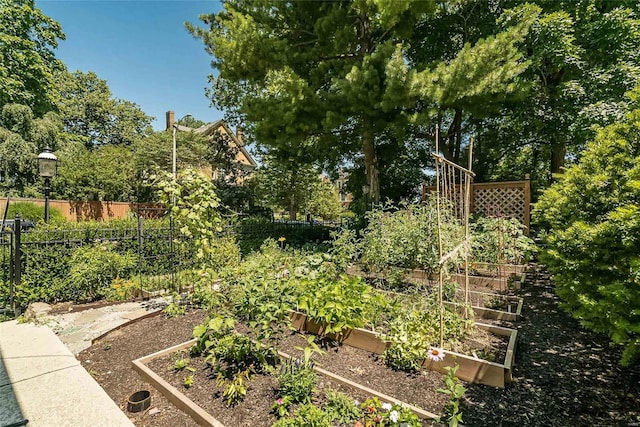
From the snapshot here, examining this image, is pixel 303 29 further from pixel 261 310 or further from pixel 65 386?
pixel 65 386

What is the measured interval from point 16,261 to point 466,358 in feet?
20.1

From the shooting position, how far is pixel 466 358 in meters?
2.57

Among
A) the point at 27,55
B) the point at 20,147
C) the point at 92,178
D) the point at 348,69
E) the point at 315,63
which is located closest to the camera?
the point at 348,69

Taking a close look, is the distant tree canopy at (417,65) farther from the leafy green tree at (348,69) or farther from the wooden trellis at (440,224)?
the wooden trellis at (440,224)

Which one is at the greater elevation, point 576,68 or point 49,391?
point 576,68

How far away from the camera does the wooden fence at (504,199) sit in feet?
23.8

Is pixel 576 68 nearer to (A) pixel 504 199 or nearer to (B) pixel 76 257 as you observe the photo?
(A) pixel 504 199

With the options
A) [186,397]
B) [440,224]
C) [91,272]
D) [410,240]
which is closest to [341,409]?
[186,397]

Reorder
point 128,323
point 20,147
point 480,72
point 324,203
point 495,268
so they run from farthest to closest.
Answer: point 324,203 → point 20,147 → point 480,72 → point 495,268 → point 128,323

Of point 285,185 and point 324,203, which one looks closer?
point 285,185

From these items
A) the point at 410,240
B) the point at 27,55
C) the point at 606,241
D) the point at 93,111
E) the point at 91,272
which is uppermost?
the point at 93,111

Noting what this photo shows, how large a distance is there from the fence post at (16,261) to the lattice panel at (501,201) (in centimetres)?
903

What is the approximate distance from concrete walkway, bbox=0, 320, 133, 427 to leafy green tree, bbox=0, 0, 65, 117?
64.1 feet

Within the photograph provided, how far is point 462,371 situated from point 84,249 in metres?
5.97
